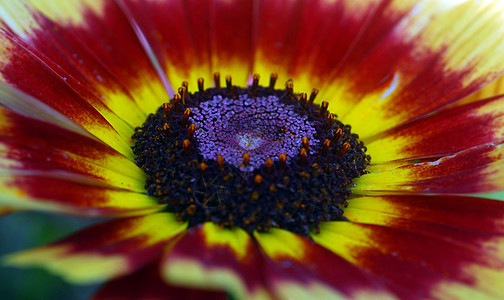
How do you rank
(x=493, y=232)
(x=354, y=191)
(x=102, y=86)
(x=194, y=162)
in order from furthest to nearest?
(x=102, y=86)
(x=354, y=191)
(x=194, y=162)
(x=493, y=232)

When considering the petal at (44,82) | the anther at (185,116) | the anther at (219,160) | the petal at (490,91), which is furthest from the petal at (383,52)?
the petal at (44,82)

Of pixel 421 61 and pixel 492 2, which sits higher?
pixel 492 2

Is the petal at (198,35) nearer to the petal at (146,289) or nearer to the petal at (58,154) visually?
the petal at (58,154)

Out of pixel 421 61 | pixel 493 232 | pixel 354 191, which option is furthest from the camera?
pixel 421 61

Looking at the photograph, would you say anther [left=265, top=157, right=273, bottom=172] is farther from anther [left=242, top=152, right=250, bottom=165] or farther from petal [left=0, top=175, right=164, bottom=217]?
petal [left=0, top=175, right=164, bottom=217]

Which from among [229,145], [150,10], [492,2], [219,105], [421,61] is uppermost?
[150,10]

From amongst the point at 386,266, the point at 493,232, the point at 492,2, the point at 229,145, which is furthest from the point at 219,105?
the point at 492,2

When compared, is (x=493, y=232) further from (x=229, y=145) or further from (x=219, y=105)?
(x=219, y=105)
